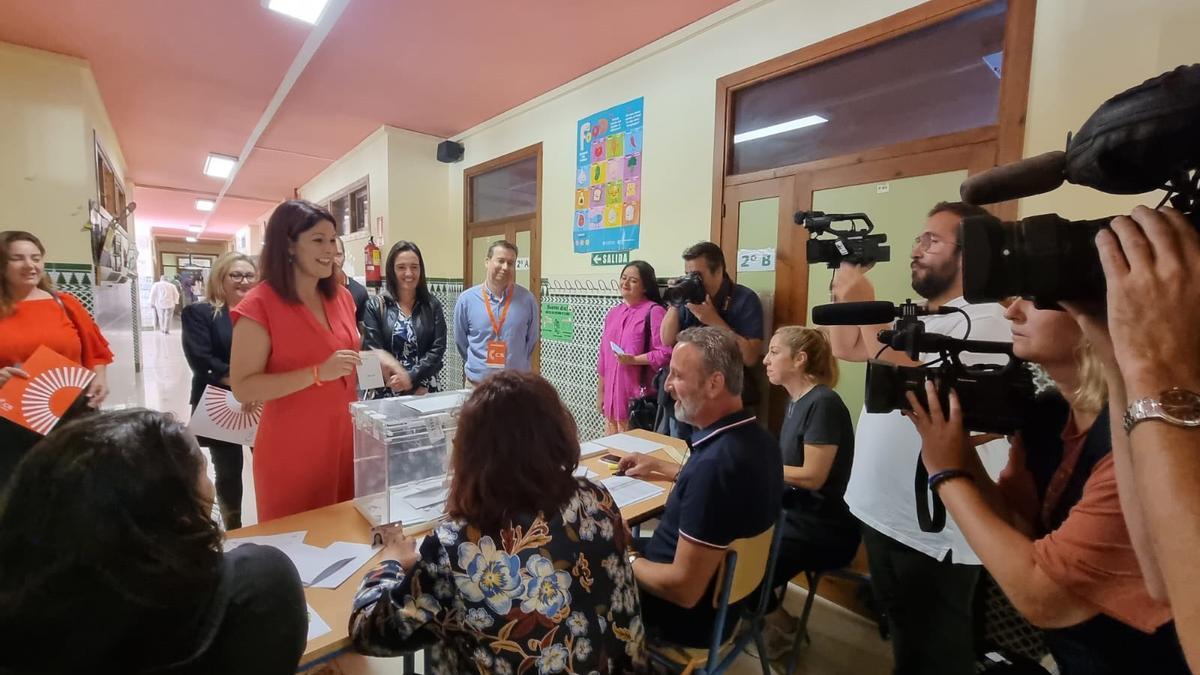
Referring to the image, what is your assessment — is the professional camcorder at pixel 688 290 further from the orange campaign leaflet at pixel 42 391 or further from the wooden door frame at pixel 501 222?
the orange campaign leaflet at pixel 42 391

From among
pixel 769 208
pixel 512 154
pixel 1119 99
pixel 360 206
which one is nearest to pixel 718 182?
pixel 769 208

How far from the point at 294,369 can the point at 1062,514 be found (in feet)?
6.05

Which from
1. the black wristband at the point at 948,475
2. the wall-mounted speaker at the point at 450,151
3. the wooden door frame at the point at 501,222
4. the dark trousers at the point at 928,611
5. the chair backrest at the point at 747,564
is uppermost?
the wall-mounted speaker at the point at 450,151

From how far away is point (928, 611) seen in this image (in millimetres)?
1538

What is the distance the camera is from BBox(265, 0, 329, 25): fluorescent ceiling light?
275 cm

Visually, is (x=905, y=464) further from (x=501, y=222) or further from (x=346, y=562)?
(x=501, y=222)

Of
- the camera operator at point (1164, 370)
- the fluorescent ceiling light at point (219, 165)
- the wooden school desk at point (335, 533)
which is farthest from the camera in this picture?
the fluorescent ceiling light at point (219, 165)

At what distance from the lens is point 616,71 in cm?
341

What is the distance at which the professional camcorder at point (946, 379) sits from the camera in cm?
85

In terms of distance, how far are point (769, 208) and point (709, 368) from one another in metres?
1.59

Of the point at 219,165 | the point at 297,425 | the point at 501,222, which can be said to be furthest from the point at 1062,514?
the point at 219,165

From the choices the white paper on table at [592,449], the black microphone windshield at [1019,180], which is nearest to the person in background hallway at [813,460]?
the white paper on table at [592,449]

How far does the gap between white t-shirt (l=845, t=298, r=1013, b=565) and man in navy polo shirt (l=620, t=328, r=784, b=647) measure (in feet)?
1.61

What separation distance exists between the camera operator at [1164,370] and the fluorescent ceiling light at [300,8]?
3.44 meters
